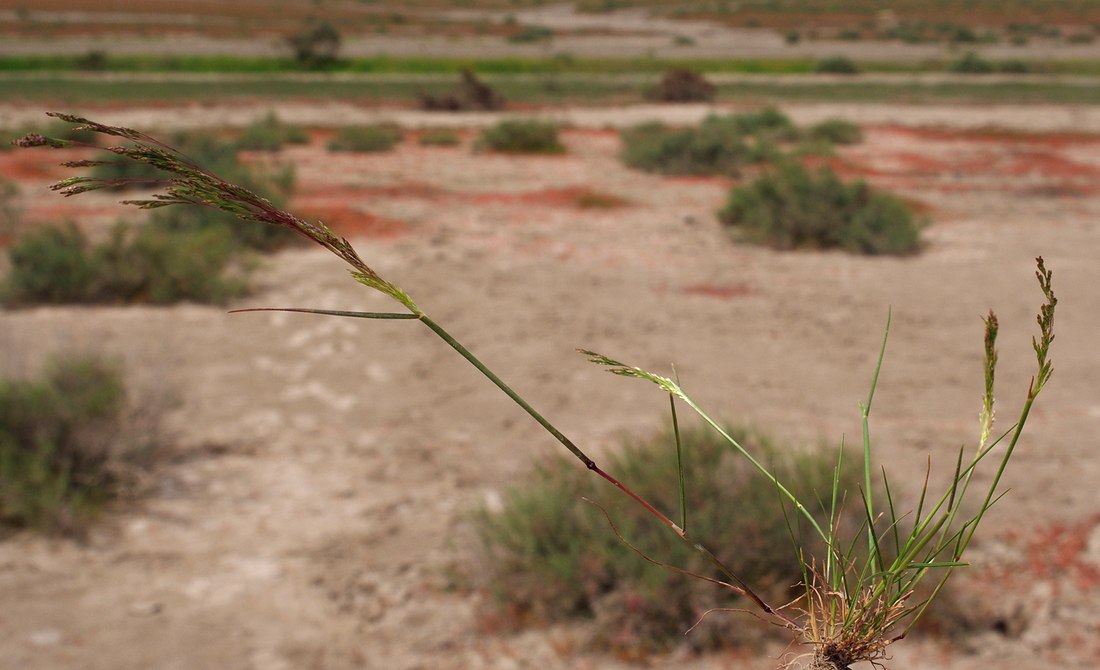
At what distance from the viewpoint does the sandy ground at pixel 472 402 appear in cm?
403

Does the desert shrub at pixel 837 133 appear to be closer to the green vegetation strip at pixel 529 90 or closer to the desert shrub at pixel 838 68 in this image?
the green vegetation strip at pixel 529 90

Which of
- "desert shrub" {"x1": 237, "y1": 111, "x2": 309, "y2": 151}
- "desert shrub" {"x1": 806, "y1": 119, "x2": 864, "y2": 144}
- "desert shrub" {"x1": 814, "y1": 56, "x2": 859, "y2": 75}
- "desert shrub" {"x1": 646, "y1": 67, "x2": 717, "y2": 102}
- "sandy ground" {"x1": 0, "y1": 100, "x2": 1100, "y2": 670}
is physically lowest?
"sandy ground" {"x1": 0, "y1": 100, "x2": 1100, "y2": 670}

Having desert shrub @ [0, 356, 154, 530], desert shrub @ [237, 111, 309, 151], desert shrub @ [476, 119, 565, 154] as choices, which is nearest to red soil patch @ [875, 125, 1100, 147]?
desert shrub @ [476, 119, 565, 154]

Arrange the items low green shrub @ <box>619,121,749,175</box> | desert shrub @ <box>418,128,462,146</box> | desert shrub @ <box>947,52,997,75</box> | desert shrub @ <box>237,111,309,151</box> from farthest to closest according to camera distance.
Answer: desert shrub @ <box>947,52,997,75</box> < desert shrub @ <box>418,128,462,146</box> < desert shrub @ <box>237,111,309,151</box> < low green shrub @ <box>619,121,749,175</box>

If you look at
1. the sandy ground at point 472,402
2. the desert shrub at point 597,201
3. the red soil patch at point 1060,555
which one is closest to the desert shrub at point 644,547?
the sandy ground at point 472,402

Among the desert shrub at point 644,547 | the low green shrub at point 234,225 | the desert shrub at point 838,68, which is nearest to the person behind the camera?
the desert shrub at point 644,547

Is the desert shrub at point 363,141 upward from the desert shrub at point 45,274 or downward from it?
upward

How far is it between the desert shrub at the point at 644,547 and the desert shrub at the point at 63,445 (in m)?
2.05

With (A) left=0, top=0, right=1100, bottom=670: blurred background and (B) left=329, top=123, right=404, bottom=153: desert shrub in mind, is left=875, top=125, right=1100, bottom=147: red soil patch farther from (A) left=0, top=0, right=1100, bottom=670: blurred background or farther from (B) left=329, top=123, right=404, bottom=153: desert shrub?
(B) left=329, top=123, right=404, bottom=153: desert shrub

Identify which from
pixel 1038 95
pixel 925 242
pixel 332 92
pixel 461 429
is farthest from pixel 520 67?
pixel 461 429

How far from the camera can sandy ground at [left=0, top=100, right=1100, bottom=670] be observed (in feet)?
13.2

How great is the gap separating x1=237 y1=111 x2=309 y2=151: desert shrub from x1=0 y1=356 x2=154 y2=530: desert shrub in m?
14.4

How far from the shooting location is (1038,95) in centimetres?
3428

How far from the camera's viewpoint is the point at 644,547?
12.8 feet
